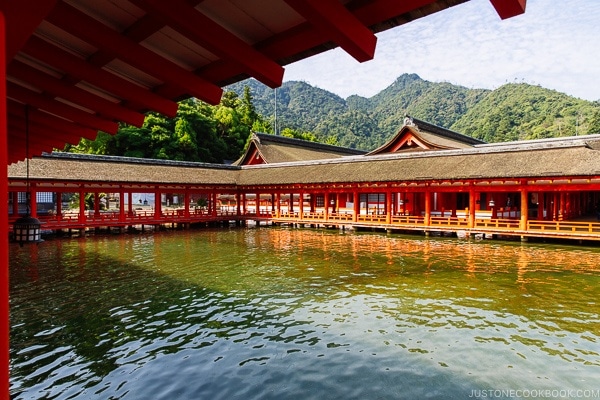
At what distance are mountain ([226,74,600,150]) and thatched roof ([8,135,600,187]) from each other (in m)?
56.2

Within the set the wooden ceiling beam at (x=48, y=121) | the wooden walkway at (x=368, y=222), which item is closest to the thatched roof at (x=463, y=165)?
the wooden walkway at (x=368, y=222)

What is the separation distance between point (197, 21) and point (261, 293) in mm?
10329

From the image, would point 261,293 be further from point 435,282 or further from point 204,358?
point 435,282

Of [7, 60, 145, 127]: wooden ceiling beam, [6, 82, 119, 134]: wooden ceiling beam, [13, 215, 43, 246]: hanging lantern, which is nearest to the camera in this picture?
[7, 60, 145, 127]: wooden ceiling beam

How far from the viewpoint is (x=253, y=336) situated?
889 centimetres

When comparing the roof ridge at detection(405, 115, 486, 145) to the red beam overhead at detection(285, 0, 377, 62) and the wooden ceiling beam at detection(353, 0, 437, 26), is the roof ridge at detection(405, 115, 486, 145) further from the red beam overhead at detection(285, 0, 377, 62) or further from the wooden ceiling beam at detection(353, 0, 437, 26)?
the wooden ceiling beam at detection(353, 0, 437, 26)

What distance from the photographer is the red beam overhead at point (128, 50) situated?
2.95m

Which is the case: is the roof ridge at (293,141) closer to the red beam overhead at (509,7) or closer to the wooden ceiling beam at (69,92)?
the wooden ceiling beam at (69,92)

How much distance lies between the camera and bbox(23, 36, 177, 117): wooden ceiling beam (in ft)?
11.6

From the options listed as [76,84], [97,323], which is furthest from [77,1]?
[97,323]

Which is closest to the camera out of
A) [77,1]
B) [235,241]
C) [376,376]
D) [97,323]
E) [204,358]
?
[77,1]

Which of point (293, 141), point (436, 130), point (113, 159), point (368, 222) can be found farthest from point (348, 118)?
point (113, 159)

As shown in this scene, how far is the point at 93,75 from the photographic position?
3934 millimetres

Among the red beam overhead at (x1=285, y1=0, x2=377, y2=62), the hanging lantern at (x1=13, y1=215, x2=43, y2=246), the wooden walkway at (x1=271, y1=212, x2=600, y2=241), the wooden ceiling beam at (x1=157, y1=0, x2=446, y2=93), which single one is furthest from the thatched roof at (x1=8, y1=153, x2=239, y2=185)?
the red beam overhead at (x1=285, y1=0, x2=377, y2=62)
